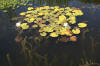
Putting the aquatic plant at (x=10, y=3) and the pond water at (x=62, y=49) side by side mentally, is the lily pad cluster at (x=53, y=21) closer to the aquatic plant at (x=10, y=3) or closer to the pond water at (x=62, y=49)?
the pond water at (x=62, y=49)

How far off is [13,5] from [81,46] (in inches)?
153

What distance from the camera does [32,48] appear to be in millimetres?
2916

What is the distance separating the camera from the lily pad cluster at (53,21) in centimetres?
342

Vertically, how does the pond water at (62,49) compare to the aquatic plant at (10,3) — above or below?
below

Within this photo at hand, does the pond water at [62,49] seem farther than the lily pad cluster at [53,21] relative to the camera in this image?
No

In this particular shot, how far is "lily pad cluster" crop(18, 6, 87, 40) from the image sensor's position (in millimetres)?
3418

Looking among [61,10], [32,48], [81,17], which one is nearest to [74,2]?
[61,10]

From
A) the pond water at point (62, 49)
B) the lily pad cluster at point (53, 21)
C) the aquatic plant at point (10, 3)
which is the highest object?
the aquatic plant at point (10, 3)

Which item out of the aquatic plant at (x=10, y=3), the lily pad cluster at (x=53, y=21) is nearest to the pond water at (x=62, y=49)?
the lily pad cluster at (x=53, y=21)

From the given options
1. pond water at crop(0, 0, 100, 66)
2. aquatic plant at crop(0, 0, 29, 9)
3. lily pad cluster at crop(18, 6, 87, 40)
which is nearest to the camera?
pond water at crop(0, 0, 100, 66)

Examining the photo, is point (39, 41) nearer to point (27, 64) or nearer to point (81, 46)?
point (27, 64)

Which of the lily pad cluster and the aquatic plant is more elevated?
the aquatic plant

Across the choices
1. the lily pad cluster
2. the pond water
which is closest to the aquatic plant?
the lily pad cluster

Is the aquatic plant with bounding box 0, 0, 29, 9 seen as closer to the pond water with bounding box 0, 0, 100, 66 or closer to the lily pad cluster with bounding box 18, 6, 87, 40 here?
the lily pad cluster with bounding box 18, 6, 87, 40
